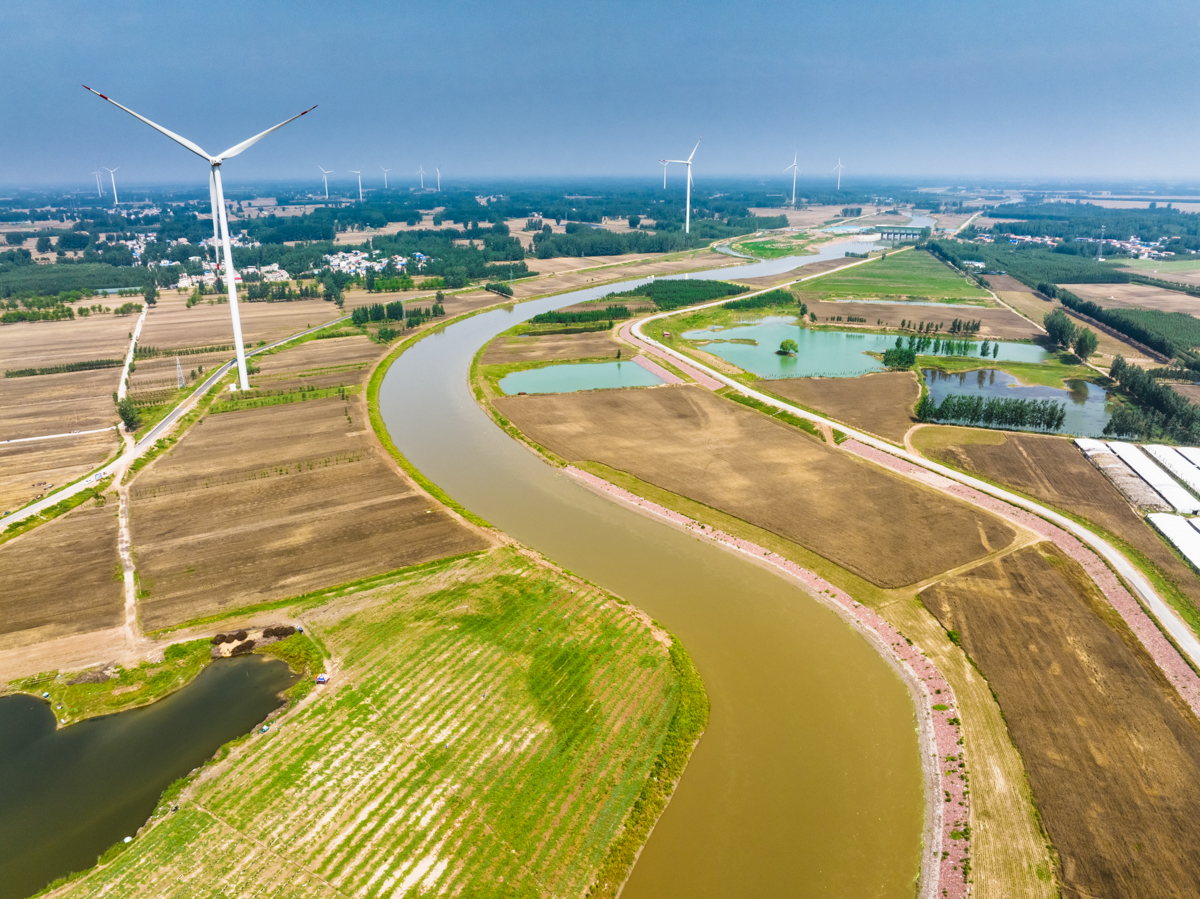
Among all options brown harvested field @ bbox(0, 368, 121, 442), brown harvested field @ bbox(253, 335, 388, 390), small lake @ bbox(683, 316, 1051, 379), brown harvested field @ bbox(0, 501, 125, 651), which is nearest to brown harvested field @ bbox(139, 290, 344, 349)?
brown harvested field @ bbox(253, 335, 388, 390)

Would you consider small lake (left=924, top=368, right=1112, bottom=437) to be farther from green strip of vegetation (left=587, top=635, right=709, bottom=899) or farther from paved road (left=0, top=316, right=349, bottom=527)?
paved road (left=0, top=316, right=349, bottom=527)

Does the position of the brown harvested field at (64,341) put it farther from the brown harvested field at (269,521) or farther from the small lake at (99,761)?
the small lake at (99,761)

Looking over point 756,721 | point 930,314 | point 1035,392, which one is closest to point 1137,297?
point 930,314

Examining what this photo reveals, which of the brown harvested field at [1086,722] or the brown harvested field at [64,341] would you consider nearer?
the brown harvested field at [1086,722]

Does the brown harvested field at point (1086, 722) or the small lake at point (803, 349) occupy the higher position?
the small lake at point (803, 349)

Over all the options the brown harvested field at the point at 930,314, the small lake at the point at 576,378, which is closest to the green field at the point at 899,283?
the brown harvested field at the point at 930,314

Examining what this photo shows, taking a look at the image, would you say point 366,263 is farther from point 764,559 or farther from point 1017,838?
point 1017,838
